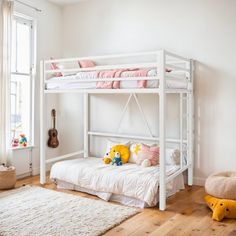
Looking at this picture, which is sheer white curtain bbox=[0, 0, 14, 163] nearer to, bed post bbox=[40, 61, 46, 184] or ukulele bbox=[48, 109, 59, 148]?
bed post bbox=[40, 61, 46, 184]

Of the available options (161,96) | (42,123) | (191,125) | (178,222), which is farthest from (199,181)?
(42,123)

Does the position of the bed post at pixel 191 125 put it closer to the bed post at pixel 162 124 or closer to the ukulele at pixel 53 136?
the bed post at pixel 162 124

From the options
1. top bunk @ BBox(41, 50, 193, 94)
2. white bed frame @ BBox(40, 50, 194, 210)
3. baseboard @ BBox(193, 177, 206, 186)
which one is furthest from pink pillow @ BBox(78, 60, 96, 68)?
baseboard @ BBox(193, 177, 206, 186)

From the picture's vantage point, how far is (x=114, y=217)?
9.36 feet

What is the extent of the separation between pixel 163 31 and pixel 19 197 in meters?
2.69

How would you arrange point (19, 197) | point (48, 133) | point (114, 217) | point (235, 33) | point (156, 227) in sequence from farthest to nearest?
point (48, 133), point (235, 33), point (19, 197), point (114, 217), point (156, 227)

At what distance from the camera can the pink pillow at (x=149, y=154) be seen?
12.3ft

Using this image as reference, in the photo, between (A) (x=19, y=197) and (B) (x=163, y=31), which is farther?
(B) (x=163, y=31)

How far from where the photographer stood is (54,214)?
115 inches

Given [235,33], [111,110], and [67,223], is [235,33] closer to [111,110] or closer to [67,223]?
[111,110]

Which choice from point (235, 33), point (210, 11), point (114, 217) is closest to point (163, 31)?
point (210, 11)

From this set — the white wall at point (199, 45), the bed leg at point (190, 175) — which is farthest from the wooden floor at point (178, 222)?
the white wall at point (199, 45)

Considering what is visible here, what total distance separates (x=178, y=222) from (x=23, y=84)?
2.90 m

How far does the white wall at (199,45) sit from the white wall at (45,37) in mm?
712
